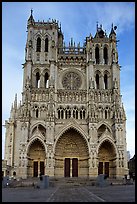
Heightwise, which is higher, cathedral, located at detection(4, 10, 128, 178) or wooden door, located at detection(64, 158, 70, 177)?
cathedral, located at detection(4, 10, 128, 178)

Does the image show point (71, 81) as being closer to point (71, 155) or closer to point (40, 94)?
point (40, 94)

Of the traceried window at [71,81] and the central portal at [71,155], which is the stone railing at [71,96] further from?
the central portal at [71,155]

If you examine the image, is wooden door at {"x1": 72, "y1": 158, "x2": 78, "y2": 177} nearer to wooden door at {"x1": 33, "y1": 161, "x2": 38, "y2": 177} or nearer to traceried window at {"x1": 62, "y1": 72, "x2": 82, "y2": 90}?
wooden door at {"x1": 33, "y1": 161, "x2": 38, "y2": 177}

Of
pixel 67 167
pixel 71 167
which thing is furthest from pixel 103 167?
pixel 67 167

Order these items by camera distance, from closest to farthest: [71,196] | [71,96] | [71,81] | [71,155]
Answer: [71,196] < [71,155] < [71,96] < [71,81]

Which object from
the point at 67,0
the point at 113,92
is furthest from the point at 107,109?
the point at 67,0

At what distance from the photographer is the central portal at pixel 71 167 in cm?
4203

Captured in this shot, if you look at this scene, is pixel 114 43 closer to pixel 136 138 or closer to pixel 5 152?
pixel 5 152

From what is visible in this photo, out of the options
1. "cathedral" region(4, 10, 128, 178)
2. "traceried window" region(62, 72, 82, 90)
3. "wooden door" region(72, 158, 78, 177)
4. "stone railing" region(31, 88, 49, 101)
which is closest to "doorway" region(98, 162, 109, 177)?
"cathedral" region(4, 10, 128, 178)

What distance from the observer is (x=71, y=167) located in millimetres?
42344

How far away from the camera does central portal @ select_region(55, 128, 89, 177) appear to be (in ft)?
137

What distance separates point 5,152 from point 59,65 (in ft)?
61.3

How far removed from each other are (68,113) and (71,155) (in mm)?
6835

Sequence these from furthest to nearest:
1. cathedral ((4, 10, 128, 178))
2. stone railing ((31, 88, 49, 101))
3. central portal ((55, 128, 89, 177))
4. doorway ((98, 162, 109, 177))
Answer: stone railing ((31, 88, 49, 101)), doorway ((98, 162, 109, 177)), central portal ((55, 128, 89, 177)), cathedral ((4, 10, 128, 178))
